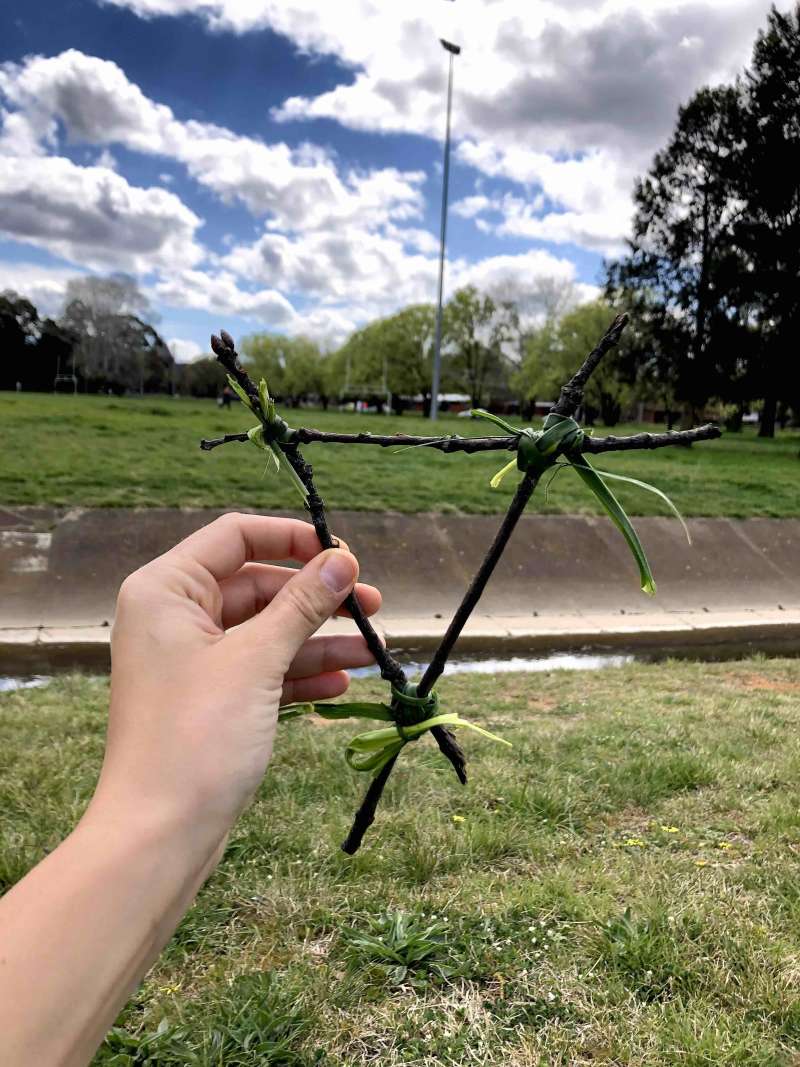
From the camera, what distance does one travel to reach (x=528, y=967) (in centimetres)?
217

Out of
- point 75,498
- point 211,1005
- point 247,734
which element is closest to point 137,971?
point 247,734

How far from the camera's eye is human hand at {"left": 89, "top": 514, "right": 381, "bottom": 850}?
103 centimetres

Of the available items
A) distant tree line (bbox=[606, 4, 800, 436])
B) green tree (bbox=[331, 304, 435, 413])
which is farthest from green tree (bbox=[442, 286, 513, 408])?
distant tree line (bbox=[606, 4, 800, 436])

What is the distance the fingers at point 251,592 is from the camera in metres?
1.50

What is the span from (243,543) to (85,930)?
0.69 metres

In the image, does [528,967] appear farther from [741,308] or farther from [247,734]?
[741,308]

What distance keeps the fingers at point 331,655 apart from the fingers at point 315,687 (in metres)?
0.02

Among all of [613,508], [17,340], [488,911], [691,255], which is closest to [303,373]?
[17,340]

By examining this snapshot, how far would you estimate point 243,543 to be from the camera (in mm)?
1427

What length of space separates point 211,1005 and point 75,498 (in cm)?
914

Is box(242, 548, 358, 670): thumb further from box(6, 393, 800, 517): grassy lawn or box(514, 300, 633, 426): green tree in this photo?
box(514, 300, 633, 426): green tree

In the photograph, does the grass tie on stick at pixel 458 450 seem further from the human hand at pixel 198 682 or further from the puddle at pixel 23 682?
the puddle at pixel 23 682

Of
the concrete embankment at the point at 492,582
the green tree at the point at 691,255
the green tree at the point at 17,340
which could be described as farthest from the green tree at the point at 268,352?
the concrete embankment at the point at 492,582

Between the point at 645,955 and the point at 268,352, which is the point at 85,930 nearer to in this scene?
the point at 645,955
